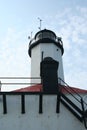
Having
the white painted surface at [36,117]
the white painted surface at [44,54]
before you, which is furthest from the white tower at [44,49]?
the white painted surface at [36,117]

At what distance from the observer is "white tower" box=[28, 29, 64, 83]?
72.9 feet

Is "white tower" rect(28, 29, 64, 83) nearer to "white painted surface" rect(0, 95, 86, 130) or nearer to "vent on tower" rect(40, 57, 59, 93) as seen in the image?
"vent on tower" rect(40, 57, 59, 93)

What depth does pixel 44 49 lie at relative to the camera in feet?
74.4

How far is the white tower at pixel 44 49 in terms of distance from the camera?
22.2 m

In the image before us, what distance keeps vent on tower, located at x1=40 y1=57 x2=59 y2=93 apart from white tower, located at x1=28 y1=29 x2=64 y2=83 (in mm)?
6992

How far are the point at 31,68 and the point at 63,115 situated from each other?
929 centimetres

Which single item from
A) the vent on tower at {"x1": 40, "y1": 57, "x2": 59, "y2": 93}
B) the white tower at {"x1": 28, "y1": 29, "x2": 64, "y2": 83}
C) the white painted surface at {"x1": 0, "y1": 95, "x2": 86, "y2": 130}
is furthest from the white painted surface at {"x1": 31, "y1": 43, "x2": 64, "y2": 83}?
the white painted surface at {"x1": 0, "y1": 95, "x2": 86, "y2": 130}

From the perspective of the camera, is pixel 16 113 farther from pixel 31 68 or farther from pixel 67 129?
pixel 31 68

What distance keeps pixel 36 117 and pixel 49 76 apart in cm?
214

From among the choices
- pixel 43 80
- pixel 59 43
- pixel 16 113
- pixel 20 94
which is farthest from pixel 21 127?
pixel 59 43

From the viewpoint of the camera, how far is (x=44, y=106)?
1377 centimetres

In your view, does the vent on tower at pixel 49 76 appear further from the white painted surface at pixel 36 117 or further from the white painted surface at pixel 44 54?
the white painted surface at pixel 44 54

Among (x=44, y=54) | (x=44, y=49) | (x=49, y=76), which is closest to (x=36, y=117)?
(x=49, y=76)

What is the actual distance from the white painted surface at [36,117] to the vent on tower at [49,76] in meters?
0.44
